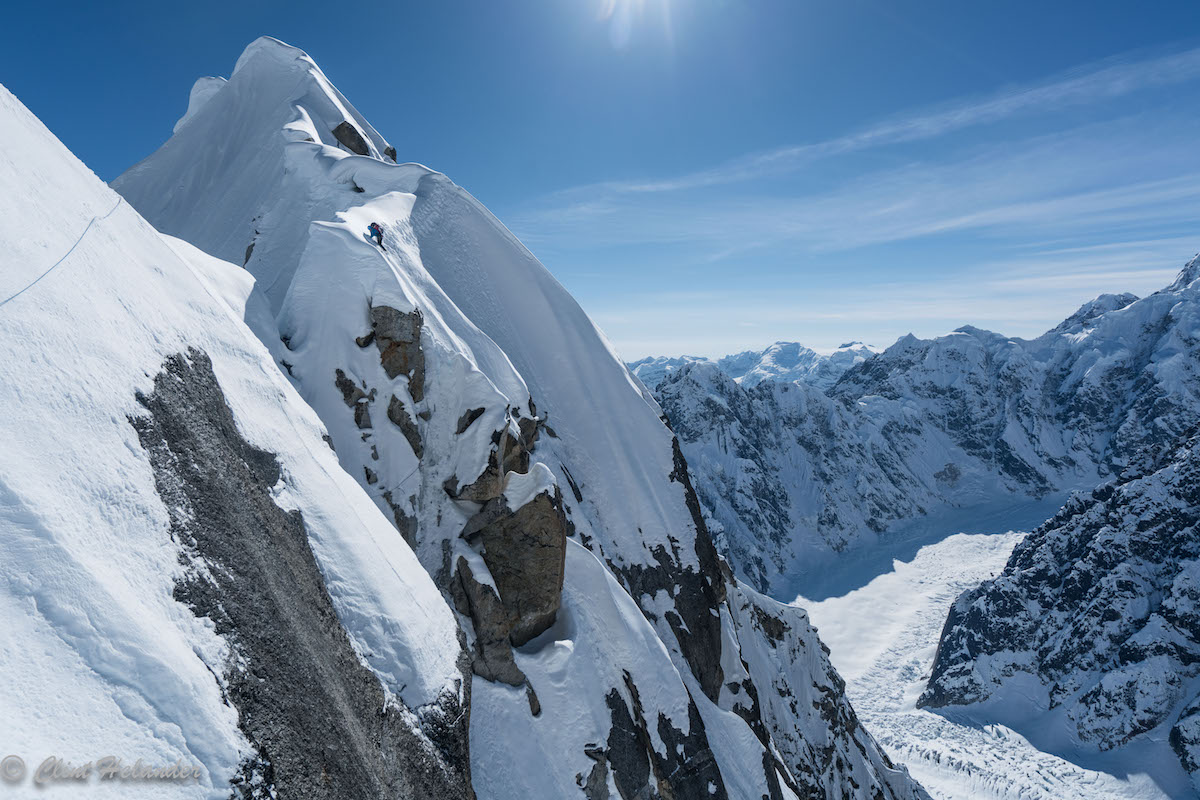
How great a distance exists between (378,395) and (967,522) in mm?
217751

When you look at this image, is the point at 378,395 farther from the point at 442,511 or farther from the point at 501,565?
the point at 501,565

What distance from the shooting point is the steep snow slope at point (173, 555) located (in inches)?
285

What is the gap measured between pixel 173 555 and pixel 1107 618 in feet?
437

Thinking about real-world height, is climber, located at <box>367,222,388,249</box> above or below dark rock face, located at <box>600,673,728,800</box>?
above

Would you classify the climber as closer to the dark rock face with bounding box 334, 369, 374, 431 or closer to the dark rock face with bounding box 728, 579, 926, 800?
the dark rock face with bounding box 334, 369, 374, 431

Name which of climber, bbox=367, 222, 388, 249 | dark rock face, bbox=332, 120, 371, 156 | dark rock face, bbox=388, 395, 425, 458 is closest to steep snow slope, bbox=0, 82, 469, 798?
dark rock face, bbox=388, 395, 425, 458

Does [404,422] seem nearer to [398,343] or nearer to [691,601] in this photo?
[398,343]

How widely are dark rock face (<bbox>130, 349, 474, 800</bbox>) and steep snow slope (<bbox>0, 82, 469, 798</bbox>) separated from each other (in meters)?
0.04

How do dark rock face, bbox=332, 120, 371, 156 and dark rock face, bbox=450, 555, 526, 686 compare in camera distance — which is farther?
dark rock face, bbox=332, 120, 371, 156

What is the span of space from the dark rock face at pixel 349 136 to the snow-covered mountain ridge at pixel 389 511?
202 mm

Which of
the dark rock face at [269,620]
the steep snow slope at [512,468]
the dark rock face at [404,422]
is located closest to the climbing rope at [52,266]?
the dark rock face at [269,620]

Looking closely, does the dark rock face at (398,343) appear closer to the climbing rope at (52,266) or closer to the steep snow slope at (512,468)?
the steep snow slope at (512,468)

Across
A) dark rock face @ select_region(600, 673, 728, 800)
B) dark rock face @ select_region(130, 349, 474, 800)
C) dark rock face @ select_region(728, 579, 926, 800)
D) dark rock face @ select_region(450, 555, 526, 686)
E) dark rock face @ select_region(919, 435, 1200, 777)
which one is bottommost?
dark rock face @ select_region(919, 435, 1200, 777)

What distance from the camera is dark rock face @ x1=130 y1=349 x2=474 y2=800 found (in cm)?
898
